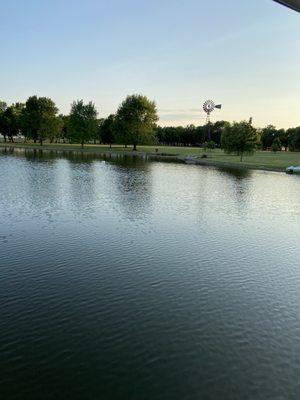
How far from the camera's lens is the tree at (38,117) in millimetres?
144750

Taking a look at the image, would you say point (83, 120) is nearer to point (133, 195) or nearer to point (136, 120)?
point (136, 120)

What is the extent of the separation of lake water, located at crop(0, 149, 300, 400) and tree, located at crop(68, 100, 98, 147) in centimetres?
10823

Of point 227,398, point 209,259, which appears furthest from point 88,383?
point 209,259

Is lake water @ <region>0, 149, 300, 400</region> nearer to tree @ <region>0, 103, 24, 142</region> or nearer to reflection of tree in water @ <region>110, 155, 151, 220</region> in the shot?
reflection of tree in water @ <region>110, 155, 151, 220</region>

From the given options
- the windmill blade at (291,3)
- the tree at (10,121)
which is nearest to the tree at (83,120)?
the tree at (10,121)

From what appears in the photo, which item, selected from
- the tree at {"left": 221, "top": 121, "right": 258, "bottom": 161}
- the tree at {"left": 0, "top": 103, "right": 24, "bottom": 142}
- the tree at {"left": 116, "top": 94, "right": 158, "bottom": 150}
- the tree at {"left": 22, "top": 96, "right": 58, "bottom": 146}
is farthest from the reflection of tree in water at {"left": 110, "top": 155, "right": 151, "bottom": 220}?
the tree at {"left": 0, "top": 103, "right": 24, "bottom": 142}

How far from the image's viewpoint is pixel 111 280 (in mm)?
15672

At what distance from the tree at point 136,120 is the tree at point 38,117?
32316 mm

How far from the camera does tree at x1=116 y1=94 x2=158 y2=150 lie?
12519cm

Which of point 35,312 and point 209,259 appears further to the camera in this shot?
point 209,259

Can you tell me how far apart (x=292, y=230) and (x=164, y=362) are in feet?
61.9

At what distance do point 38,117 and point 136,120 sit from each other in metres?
41.9

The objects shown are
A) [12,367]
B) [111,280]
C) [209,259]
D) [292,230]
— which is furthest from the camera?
[292,230]

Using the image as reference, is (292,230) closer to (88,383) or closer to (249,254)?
(249,254)
